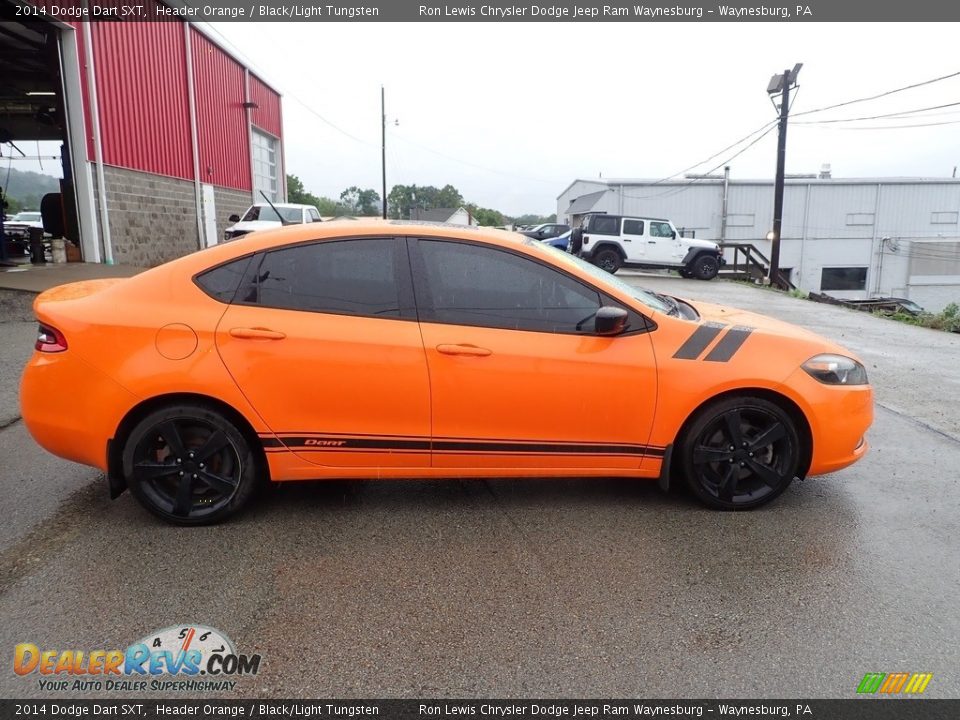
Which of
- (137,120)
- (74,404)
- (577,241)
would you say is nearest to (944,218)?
(577,241)

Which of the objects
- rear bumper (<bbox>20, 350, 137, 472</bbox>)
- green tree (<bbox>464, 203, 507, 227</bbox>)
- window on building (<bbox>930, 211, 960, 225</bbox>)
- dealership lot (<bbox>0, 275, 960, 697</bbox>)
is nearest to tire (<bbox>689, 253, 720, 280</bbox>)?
dealership lot (<bbox>0, 275, 960, 697</bbox>)

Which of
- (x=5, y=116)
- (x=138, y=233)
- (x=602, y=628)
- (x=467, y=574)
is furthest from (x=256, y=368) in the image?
(x=5, y=116)

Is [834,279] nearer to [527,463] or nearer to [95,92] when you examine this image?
[95,92]

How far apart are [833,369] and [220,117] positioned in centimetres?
2089

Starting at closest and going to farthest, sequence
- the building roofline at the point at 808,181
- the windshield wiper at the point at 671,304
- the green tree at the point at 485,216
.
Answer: the windshield wiper at the point at 671,304
the building roofline at the point at 808,181
the green tree at the point at 485,216

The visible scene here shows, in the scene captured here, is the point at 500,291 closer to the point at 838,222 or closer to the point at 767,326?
the point at 767,326

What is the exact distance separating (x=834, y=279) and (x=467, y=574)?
134 ft

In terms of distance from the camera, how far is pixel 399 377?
11.4ft

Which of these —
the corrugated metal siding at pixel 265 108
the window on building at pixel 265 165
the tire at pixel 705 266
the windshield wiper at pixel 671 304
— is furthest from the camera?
the window on building at pixel 265 165

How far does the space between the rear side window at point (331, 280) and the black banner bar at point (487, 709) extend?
73.8 inches

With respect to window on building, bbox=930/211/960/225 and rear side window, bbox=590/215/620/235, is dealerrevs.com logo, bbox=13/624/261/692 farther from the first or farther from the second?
window on building, bbox=930/211/960/225

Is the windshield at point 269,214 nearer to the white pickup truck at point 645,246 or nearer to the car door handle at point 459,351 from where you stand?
the white pickup truck at point 645,246

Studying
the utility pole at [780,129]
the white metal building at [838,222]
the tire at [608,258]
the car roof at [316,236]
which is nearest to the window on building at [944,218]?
the white metal building at [838,222]

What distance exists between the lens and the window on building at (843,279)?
38.1 m
